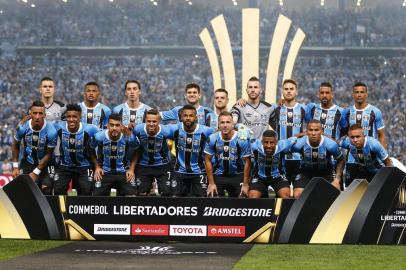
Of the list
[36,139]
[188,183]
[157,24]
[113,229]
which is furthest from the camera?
[157,24]

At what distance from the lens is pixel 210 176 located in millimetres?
11234

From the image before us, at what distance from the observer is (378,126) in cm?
1206

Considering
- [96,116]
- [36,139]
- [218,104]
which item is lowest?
[36,139]

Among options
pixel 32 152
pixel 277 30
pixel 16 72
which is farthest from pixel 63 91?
pixel 32 152

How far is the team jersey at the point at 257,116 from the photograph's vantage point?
12.4 meters

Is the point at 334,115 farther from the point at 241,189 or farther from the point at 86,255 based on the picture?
the point at 86,255

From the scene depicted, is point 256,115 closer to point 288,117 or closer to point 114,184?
point 288,117

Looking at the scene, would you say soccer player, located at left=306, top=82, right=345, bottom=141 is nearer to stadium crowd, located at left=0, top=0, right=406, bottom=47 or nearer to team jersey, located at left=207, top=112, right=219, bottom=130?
team jersey, located at left=207, top=112, right=219, bottom=130

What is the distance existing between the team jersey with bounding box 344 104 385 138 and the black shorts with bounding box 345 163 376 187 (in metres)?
0.72

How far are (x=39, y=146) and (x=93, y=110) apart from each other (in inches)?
43.1

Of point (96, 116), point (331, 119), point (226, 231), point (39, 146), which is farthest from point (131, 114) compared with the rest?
point (226, 231)

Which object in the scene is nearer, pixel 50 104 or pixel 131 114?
pixel 131 114

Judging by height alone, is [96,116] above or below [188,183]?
above

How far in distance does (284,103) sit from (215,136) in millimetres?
1440
